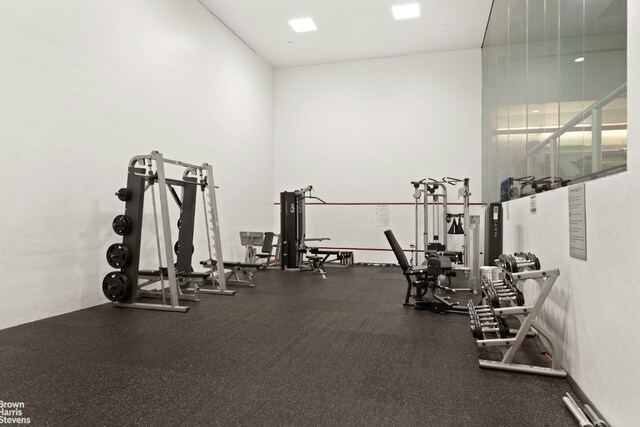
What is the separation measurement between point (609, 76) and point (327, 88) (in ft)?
23.8

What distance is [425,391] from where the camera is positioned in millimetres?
2156

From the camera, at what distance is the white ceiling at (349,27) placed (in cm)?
638

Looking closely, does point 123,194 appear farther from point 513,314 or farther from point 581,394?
point 581,394

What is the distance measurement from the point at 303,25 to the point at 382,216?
4102 millimetres

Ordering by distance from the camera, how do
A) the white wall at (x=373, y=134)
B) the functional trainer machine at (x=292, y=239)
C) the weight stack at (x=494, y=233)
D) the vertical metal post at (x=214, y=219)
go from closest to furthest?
the weight stack at (x=494, y=233) → the vertical metal post at (x=214, y=219) → the functional trainer machine at (x=292, y=239) → the white wall at (x=373, y=134)

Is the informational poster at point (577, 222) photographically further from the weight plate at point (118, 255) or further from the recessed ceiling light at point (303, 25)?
the recessed ceiling light at point (303, 25)

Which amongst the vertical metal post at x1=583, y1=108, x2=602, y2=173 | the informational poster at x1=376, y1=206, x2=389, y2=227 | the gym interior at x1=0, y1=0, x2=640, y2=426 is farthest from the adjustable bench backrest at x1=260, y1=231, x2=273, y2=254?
the vertical metal post at x1=583, y1=108, x2=602, y2=173

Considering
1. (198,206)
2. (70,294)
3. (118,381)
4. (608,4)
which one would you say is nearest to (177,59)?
(198,206)

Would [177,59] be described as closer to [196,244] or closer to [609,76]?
[196,244]

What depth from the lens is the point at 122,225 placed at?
4078 millimetres

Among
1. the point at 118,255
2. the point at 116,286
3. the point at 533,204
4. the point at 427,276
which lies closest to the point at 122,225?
the point at 118,255

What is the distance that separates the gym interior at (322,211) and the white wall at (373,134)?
5 centimetres

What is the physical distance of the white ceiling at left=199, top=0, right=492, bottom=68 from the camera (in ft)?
20.9

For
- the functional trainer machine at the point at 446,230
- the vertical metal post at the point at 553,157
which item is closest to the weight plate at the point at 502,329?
the vertical metal post at the point at 553,157
